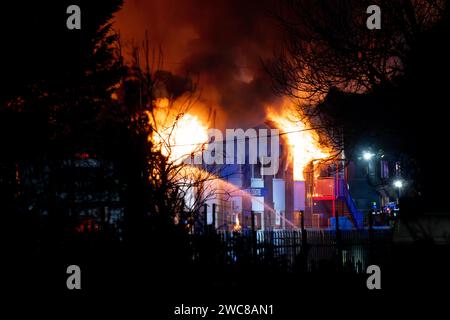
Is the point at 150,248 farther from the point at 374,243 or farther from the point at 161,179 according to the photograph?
the point at 374,243

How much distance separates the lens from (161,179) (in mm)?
11031

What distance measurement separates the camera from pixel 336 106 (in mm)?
18047

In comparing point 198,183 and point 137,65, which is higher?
point 137,65

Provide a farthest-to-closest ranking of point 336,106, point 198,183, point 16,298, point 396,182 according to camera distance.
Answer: point 396,182 < point 336,106 < point 198,183 < point 16,298

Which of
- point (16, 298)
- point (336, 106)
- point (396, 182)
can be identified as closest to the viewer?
point (16, 298)

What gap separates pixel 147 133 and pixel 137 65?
131 cm

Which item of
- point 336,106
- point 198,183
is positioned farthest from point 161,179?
point 336,106

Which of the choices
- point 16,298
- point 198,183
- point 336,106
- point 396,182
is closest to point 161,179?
point 198,183

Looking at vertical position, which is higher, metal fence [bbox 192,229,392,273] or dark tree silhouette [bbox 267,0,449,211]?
dark tree silhouette [bbox 267,0,449,211]

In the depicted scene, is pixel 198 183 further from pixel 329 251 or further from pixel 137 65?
pixel 329 251

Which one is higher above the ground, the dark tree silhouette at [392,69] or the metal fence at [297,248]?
the dark tree silhouette at [392,69]
